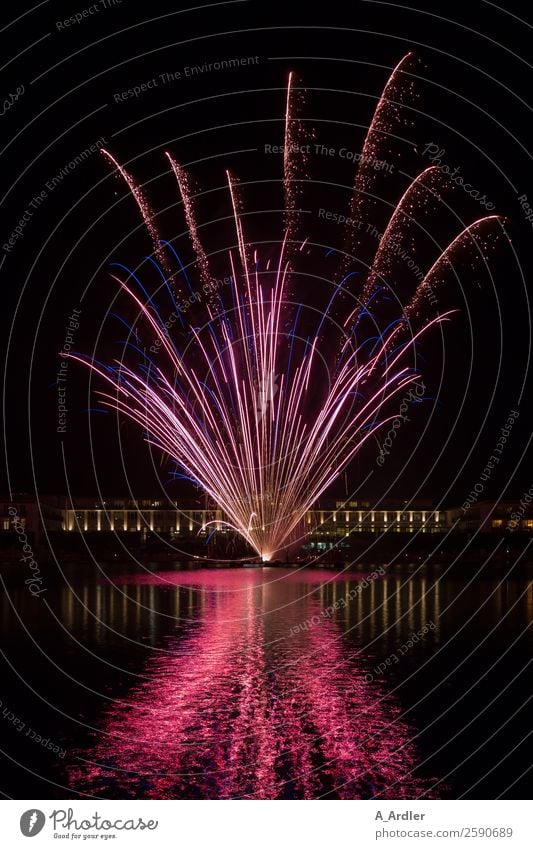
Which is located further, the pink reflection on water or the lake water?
the lake water

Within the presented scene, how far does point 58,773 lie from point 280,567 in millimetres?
64403

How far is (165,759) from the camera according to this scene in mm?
21109

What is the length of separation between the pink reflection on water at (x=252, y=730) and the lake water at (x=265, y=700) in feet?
0.20

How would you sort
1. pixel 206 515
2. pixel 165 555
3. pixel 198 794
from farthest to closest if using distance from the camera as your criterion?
pixel 206 515 < pixel 165 555 < pixel 198 794

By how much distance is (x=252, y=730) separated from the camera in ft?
77.8

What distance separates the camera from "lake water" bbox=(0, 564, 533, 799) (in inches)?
787

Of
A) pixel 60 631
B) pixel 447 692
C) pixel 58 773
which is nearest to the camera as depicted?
pixel 58 773

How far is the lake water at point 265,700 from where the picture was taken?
65.6ft

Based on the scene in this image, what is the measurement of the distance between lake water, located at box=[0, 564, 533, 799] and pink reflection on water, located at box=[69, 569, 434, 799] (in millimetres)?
61

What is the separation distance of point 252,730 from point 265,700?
3632 millimetres

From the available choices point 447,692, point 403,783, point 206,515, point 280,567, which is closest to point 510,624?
point 447,692

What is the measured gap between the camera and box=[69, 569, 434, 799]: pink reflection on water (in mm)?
19406

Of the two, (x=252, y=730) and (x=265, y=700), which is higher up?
(x=265, y=700)
